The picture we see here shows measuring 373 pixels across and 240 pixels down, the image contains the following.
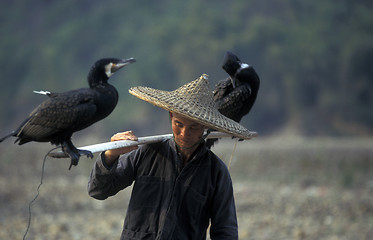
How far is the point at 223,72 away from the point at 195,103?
2298cm

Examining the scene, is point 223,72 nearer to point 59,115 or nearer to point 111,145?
point 59,115

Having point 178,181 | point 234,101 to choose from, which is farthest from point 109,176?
point 234,101

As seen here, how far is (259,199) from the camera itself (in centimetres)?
1057

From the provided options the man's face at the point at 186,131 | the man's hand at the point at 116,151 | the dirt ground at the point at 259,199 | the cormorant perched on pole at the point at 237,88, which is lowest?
the dirt ground at the point at 259,199

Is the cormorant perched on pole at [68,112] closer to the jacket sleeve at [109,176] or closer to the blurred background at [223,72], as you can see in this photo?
the jacket sleeve at [109,176]

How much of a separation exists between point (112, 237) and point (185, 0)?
27860 millimetres

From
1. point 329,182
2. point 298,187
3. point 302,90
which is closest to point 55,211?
point 298,187

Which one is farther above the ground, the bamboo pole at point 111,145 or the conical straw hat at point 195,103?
the conical straw hat at point 195,103

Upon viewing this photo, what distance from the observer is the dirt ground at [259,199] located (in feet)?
26.2

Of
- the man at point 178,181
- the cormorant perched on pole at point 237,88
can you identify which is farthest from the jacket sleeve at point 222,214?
the cormorant perched on pole at point 237,88

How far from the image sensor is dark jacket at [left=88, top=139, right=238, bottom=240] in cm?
297

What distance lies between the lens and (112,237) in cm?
754

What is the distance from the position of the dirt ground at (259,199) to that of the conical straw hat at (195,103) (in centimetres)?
481

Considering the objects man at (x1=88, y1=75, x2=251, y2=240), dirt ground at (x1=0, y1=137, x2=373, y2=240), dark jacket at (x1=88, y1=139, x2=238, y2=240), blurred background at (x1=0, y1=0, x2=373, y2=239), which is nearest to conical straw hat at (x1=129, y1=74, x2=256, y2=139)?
man at (x1=88, y1=75, x2=251, y2=240)
